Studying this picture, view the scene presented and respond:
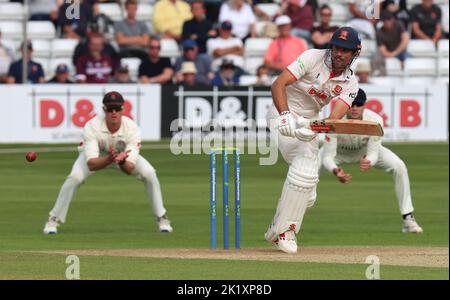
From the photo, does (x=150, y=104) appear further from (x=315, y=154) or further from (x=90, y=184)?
(x=315, y=154)

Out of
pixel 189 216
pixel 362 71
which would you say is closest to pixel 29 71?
pixel 362 71

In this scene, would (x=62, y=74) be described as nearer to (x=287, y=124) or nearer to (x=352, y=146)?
(x=352, y=146)

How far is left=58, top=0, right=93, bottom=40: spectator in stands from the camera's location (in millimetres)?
23953

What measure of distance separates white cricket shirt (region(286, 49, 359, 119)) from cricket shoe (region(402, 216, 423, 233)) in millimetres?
3084

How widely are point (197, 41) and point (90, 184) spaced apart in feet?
20.0

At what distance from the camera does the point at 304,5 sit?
25.0m

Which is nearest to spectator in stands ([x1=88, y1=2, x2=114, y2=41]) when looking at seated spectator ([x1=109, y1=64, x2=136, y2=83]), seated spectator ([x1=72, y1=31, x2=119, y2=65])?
seated spectator ([x1=72, y1=31, x2=119, y2=65])

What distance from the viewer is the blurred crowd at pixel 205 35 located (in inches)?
911

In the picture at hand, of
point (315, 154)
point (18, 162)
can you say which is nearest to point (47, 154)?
point (18, 162)

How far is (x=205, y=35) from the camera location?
2453 cm

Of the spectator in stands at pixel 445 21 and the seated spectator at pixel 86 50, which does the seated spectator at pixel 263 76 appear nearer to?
the seated spectator at pixel 86 50

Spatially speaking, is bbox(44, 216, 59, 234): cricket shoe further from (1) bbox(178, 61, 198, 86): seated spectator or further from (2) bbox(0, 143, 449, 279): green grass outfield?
(1) bbox(178, 61, 198, 86): seated spectator

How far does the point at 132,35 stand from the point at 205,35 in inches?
50.4

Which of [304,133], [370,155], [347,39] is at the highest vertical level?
[347,39]
